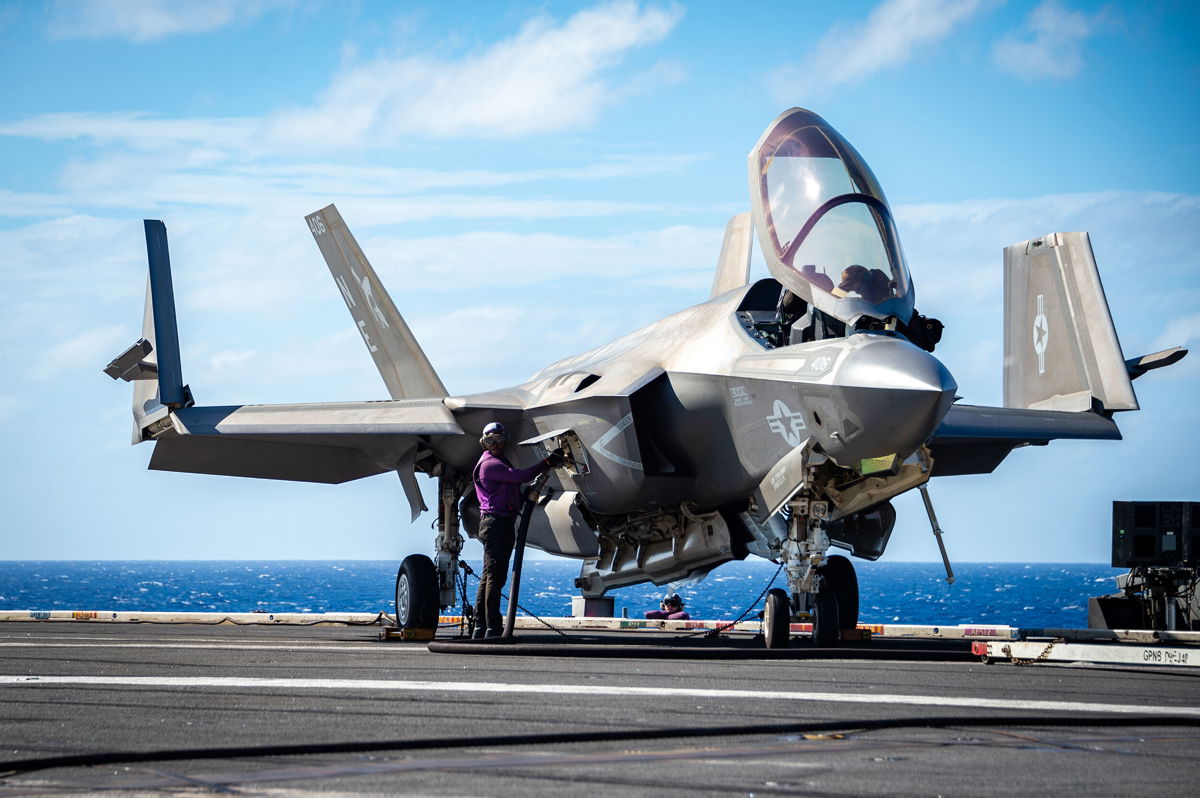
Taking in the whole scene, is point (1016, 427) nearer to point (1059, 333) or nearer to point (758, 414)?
point (1059, 333)

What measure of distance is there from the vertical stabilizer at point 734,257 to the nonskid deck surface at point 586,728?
7035 mm

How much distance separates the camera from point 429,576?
13711mm

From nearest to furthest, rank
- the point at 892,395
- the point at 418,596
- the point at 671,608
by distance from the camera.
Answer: the point at 892,395, the point at 418,596, the point at 671,608

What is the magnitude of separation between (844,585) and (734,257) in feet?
12.9

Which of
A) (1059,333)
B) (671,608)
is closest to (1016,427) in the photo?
(1059,333)

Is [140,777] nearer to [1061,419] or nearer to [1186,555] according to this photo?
[1061,419]

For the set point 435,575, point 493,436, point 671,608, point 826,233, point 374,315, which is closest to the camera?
point 826,233

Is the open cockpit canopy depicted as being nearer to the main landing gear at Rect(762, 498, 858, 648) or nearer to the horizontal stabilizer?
the main landing gear at Rect(762, 498, 858, 648)

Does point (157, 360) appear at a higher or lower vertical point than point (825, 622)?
higher

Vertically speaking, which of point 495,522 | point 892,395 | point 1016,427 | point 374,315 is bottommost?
point 495,522

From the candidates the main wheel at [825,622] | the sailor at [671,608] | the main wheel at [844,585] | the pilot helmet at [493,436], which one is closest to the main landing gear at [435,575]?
the pilot helmet at [493,436]

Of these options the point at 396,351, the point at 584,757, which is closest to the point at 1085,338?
the point at 396,351

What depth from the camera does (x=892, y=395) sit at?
29.2 ft

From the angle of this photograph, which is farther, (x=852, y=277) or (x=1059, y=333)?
(x=1059, y=333)
